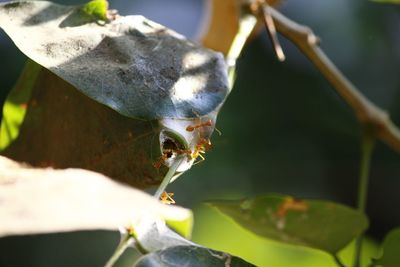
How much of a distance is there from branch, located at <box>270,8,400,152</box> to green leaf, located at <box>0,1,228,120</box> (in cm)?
38

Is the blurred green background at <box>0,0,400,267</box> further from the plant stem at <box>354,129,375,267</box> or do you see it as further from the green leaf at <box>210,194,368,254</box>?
the green leaf at <box>210,194,368,254</box>

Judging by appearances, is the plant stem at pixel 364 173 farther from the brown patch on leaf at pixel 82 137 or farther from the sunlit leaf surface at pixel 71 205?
the sunlit leaf surface at pixel 71 205

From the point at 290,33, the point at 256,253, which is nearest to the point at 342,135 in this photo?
the point at 256,253

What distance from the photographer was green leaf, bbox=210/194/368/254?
1035mm

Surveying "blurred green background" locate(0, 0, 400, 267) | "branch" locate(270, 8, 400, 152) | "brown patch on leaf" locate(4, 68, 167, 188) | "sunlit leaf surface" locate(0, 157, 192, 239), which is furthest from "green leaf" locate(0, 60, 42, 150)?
"blurred green background" locate(0, 0, 400, 267)

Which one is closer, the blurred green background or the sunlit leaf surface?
the sunlit leaf surface

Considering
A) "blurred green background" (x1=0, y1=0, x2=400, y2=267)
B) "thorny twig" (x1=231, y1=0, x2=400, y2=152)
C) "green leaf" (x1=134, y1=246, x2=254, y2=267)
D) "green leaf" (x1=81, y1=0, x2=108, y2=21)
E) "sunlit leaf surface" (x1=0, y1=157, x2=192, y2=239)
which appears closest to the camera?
"sunlit leaf surface" (x1=0, y1=157, x2=192, y2=239)

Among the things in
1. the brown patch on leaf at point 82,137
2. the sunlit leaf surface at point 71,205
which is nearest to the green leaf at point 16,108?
the brown patch on leaf at point 82,137

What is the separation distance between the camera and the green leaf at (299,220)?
40.8 inches

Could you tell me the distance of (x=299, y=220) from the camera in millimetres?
1082

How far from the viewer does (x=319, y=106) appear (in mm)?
3414

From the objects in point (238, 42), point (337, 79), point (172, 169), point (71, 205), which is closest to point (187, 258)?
point (172, 169)

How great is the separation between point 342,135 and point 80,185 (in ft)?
9.51

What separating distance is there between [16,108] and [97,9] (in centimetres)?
16
